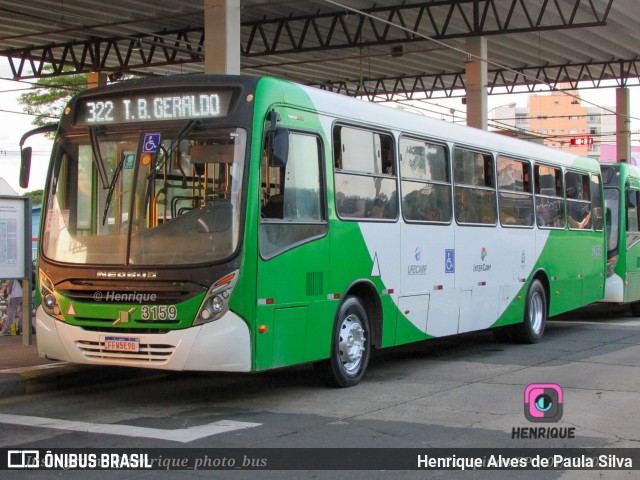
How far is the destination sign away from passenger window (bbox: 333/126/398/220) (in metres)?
1.62

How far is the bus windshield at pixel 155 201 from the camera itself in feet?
28.7

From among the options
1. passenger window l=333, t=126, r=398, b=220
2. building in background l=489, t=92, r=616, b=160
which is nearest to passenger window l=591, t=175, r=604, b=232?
passenger window l=333, t=126, r=398, b=220

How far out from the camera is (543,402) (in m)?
9.44

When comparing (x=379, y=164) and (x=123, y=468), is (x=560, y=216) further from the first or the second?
(x=123, y=468)

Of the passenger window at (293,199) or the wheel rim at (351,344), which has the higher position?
the passenger window at (293,199)

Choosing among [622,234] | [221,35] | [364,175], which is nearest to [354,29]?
[221,35]

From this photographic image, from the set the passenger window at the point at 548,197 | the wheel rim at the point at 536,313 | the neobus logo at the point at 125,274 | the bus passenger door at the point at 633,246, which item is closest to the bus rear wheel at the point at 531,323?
the wheel rim at the point at 536,313

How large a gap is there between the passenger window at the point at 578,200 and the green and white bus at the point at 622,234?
1.85 metres

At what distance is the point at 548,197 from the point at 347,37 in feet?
42.8

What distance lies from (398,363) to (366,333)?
2.20 m

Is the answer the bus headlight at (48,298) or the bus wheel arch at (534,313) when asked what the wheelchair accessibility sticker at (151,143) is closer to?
the bus headlight at (48,298)

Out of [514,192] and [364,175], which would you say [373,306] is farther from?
[514,192]

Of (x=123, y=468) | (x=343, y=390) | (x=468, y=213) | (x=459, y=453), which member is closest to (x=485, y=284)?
(x=468, y=213)

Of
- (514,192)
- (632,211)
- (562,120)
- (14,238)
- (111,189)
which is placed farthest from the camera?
(562,120)
